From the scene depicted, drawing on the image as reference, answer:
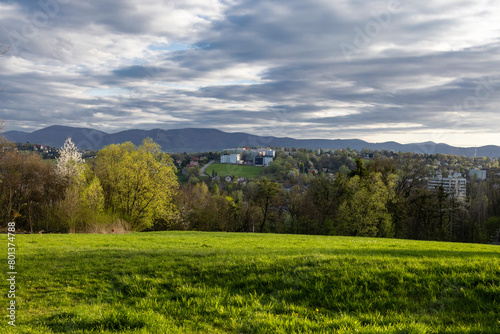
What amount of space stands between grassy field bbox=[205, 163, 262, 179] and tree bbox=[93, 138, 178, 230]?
83324 millimetres

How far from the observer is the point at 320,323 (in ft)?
19.3

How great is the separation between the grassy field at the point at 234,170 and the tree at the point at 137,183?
3280 inches

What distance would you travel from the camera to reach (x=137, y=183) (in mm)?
42594

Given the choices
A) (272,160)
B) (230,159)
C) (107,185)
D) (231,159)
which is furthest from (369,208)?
(230,159)

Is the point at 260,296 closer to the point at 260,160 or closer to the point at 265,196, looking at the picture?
the point at 265,196

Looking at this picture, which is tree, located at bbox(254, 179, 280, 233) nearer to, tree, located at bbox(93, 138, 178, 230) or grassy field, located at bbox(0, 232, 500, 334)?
tree, located at bbox(93, 138, 178, 230)

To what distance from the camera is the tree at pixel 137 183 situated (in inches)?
1666

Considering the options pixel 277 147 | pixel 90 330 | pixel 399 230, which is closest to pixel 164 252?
pixel 90 330

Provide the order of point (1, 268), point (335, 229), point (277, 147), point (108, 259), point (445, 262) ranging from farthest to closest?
point (277, 147) < point (335, 229) < point (108, 259) < point (1, 268) < point (445, 262)

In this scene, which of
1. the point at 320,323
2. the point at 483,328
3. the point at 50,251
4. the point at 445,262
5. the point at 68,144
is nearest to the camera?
the point at 483,328

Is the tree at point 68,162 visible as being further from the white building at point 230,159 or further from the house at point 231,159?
the white building at point 230,159

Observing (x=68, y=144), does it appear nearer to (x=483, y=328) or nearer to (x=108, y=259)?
(x=108, y=259)

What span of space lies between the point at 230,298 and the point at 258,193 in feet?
182

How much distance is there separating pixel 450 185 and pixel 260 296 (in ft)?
226
